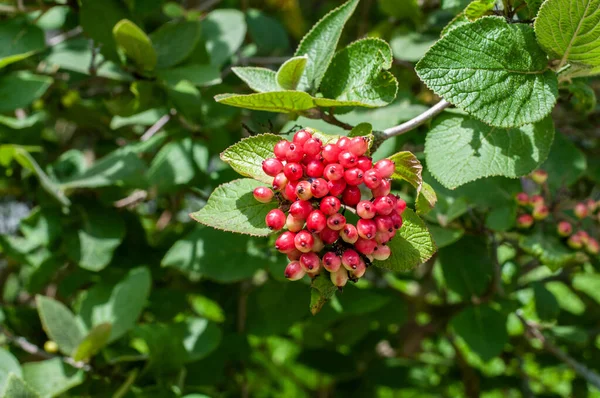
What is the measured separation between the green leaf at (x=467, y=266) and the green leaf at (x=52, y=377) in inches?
43.3

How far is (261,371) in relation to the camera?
9.21 feet

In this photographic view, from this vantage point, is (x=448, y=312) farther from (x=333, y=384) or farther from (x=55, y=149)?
(x=55, y=149)

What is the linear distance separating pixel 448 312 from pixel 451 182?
1435 millimetres

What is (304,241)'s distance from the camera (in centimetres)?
87

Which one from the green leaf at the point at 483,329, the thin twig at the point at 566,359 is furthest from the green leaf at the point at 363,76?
the thin twig at the point at 566,359

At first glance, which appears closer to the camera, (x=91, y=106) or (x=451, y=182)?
(x=451, y=182)

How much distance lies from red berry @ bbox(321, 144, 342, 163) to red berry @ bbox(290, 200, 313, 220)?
8cm

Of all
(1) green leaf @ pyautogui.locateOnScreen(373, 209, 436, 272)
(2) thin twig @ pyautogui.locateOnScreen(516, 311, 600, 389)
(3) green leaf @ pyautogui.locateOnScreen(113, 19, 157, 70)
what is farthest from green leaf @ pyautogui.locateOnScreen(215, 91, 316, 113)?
(2) thin twig @ pyautogui.locateOnScreen(516, 311, 600, 389)

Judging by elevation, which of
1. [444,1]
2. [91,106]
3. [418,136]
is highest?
[444,1]

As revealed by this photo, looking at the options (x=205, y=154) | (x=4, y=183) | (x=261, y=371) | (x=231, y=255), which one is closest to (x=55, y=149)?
(x=4, y=183)

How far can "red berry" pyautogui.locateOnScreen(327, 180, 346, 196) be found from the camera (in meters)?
0.88

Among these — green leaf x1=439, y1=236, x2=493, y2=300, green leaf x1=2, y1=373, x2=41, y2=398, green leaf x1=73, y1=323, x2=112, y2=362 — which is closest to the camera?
green leaf x1=2, y1=373, x2=41, y2=398

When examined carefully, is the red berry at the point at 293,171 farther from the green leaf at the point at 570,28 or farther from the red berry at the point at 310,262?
the green leaf at the point at 570,28

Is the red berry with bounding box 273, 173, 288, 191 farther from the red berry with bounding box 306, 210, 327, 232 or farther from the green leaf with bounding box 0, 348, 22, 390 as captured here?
the green leaf with bounding box 0, 348, 22, 390
